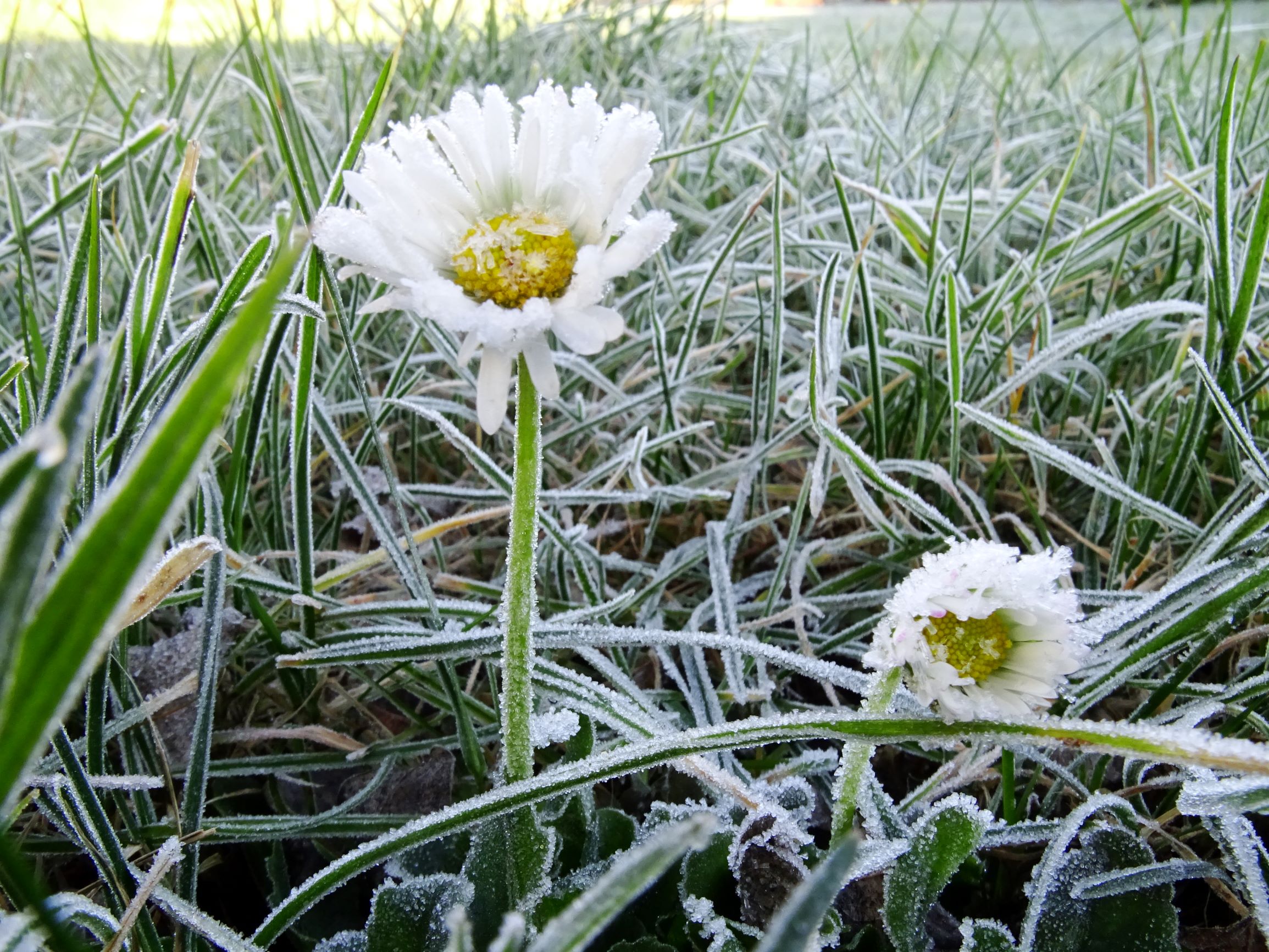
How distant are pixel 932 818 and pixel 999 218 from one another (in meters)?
0.88

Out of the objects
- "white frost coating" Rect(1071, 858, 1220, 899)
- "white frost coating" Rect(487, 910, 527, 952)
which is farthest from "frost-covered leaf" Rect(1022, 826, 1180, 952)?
"white frost coating" Rect(487, 910, 527, 952)

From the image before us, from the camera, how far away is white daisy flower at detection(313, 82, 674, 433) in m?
0.47

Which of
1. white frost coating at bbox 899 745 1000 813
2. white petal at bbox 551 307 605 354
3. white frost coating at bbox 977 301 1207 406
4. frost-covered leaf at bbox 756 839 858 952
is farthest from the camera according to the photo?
white frost coating at bbox 977 301 1207 406

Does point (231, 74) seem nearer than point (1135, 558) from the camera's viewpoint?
No

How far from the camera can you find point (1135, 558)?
3.14 feet

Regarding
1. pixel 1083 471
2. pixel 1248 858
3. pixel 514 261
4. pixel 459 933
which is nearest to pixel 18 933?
pixel 459 933

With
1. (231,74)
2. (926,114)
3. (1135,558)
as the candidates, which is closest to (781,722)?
(1135,558)

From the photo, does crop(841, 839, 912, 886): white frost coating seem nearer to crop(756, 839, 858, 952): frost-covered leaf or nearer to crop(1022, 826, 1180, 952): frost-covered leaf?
crop(1022, 826, 1180, 952): frost-covered leaf

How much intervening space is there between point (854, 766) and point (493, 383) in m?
0.33

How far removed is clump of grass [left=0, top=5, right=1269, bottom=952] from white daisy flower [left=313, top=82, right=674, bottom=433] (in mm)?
64

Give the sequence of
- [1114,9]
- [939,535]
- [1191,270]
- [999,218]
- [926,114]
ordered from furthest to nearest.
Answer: [1114,9]
[926,114]
[1191,270]
[999,218]
[939,535]

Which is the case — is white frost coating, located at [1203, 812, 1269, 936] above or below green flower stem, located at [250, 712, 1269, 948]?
below

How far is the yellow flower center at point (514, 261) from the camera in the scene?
52 cm

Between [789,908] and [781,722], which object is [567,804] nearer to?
[781,722]
